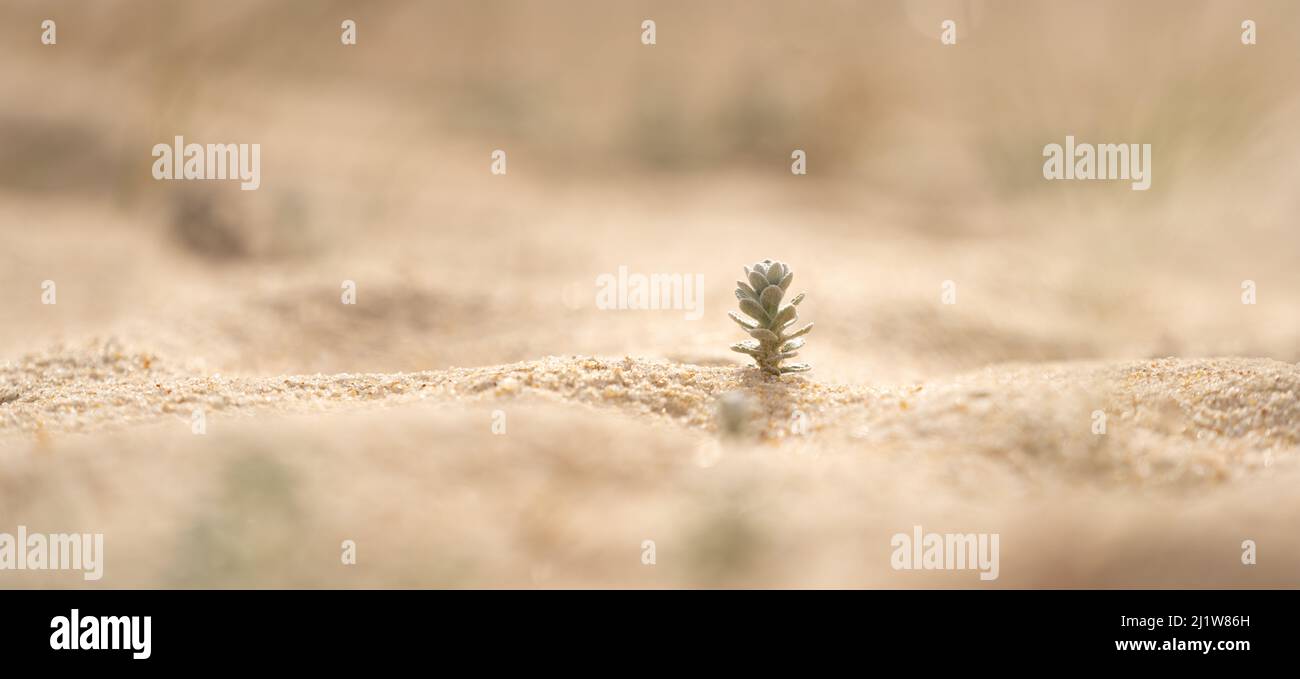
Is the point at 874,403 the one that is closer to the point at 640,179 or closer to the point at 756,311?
the point at 756,311

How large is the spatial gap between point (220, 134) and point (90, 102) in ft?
3.26

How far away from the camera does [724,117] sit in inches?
321

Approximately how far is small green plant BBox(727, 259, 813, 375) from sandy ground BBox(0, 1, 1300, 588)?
129 mm

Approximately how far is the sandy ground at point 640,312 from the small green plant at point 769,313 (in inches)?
5.1

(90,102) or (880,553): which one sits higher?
(90,102)

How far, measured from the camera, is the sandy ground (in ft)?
5.80

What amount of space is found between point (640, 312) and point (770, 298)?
1889mm
